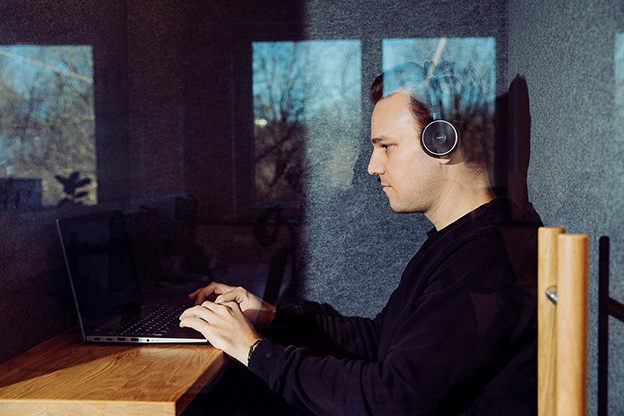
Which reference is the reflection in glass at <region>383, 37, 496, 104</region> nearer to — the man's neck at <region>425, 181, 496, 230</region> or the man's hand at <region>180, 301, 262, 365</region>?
the man's neck at <region>425, 181, 496, 230</region>

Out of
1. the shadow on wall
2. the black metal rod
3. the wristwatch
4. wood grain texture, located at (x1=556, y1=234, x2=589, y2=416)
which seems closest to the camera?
wood grain texture, located at (x1=556, y1=234, x2=589, y2=416)

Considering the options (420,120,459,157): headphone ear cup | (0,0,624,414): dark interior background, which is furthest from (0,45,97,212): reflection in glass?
(420,120,459,157): headphone ear cup

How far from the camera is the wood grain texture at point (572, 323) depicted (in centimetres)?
38

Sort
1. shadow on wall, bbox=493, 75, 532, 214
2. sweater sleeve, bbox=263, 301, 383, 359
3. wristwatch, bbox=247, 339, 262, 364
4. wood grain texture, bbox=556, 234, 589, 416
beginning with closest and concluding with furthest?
wood grain texture, bbox=556, 234, 589, 416, wristwatch, bbox=247, 339, 262, 364, shadow on wall, bbox=493, 75, 532, 214, sweater sleeve, bbox=263, 301, 383, 359

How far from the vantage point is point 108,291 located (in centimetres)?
85

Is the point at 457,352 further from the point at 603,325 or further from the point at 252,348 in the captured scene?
the point at 252,348

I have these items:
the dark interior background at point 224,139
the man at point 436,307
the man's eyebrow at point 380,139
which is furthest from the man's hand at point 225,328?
the man's eyebrow at point 380,139

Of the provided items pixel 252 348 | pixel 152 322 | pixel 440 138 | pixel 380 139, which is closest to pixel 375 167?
pixel 380 139

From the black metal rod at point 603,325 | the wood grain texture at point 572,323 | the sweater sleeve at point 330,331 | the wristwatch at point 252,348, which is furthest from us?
the sweater sleeve at point 330,331

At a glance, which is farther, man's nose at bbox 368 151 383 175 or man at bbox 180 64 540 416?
man's nose at bbox 368 151 383 175

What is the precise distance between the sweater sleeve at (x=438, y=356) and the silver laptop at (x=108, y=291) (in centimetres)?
25

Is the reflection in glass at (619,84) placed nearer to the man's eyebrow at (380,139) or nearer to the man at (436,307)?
the man at (436,307)

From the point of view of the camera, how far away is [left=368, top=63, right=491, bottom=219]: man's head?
73 cm

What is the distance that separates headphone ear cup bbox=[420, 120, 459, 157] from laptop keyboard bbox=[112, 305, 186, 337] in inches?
20.3
